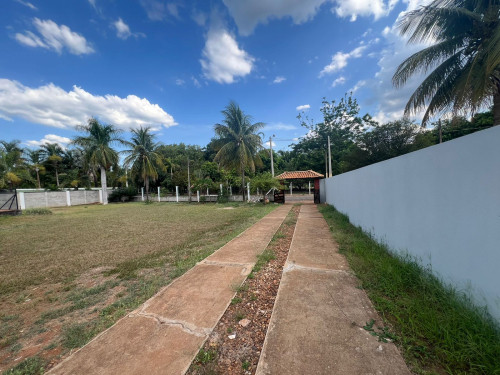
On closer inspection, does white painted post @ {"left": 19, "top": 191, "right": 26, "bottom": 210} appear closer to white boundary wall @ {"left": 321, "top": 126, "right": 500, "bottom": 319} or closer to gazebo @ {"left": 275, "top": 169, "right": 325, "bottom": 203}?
gazebo @ {"left": 275, "top": 169, "right": 325, "bottom": 203}

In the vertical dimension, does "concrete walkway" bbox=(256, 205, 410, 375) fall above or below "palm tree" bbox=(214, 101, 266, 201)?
below

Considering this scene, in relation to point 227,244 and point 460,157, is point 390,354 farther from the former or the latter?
point 227,244

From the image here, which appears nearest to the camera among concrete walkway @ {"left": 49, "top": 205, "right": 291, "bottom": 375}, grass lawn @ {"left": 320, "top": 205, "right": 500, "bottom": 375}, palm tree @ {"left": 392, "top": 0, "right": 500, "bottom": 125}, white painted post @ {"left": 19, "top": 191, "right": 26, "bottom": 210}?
grass lawn @ {"left": 320, "top": 205, "right": 500, "bottom": 375}

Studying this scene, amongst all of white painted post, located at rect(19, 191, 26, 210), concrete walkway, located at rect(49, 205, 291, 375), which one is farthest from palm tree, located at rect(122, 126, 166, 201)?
concrete walkway, located at rect(49, 205, 291, 375)

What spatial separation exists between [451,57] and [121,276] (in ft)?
33.1

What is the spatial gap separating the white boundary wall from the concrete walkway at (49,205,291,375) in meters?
2.32

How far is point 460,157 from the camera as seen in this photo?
1821 millimetres

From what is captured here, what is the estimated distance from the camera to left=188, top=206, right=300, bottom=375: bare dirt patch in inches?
57.7

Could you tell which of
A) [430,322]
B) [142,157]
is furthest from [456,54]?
[142,157]

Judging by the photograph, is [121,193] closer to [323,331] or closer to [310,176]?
[310,176]

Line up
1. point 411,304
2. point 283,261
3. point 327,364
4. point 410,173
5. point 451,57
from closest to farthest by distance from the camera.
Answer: point 327,364, point 411,304, point 410,173, point 283,261, point 451,57

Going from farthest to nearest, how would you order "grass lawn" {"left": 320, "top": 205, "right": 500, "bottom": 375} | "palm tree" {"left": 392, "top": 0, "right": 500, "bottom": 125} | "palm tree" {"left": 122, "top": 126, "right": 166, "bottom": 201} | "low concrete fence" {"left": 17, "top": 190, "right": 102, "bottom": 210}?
"palm tree" {"left": 122, "top": 126, "right": 166, "bottom": 201} < "low concrete fence" {"left": 17, "top": 190, "right": 102, "bottom": 210} < "palm tree" {"left": 392, "top": 0, "right": 500, "bottom": 125} < "grass lawn" {"left": 320, "top": 205, "right": 500, "bottom": 375}

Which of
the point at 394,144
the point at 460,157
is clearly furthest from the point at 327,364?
the point at 394,144

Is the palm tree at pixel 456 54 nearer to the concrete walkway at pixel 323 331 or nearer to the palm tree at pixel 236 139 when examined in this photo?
the concrete walkway at pixel 323 331
